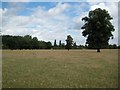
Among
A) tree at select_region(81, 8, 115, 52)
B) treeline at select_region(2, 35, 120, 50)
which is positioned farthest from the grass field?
treeline at select_region(2, 35, 120, 50)

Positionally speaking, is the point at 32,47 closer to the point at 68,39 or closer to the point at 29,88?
the point at 68,39

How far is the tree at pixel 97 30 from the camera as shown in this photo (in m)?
74.4

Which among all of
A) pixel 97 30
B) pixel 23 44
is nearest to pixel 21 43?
pixel 23 44

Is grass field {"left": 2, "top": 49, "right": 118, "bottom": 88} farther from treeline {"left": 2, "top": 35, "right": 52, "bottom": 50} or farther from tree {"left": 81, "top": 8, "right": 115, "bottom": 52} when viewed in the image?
treeline {"left": 2, "top": 35, "right": 52, "bottom": 50}

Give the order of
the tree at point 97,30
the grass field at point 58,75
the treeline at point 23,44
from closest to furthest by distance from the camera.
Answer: the grass field at point 58,75
the tree at point 97,30
the treeline at point 23,44

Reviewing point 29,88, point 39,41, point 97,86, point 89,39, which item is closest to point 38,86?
point 29,88

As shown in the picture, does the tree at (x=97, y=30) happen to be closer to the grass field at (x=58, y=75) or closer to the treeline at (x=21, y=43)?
the grass field at (x=58, y=75)

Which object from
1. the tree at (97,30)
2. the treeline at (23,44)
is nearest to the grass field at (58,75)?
the tree at (97,30)

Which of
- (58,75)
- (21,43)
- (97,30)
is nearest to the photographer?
(58,75)

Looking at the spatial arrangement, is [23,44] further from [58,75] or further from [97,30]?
[58,75]

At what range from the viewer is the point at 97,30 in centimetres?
7538

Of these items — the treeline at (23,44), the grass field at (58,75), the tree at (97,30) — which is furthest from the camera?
the treeline at (23,44)

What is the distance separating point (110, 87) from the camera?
38.2 ft

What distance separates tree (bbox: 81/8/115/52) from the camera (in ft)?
244
